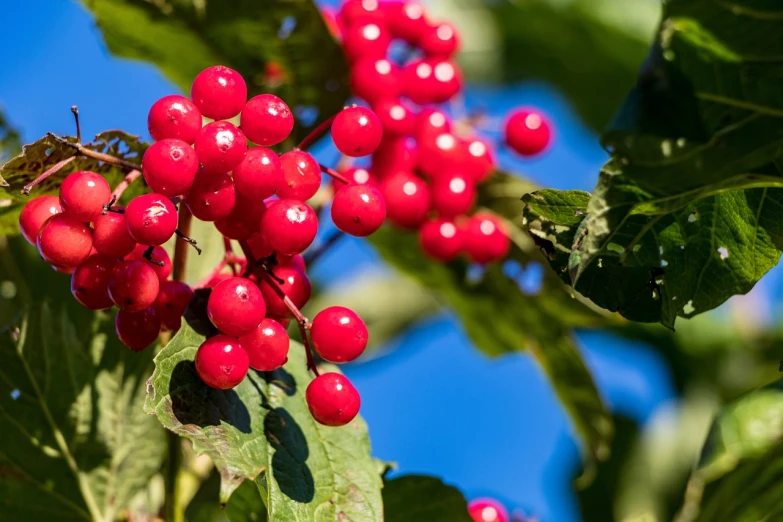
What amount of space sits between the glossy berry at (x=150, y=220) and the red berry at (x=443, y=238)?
128 cm

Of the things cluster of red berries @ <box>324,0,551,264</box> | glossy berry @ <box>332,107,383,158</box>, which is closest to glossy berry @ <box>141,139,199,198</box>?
glossy berry @ <box>332,107,383,158</box>

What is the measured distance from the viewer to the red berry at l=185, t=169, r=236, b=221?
1.24m

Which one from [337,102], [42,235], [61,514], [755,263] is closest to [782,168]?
[755,263]

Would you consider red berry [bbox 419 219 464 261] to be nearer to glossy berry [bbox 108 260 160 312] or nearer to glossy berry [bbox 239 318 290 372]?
glossy berry [bbox 239 318 290 372]

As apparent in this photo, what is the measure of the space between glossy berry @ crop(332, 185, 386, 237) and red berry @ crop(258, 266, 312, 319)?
94 millimetres

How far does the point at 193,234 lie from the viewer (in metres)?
1.84

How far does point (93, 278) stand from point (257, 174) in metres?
0.26

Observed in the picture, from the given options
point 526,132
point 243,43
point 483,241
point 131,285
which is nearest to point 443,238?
point 483,241

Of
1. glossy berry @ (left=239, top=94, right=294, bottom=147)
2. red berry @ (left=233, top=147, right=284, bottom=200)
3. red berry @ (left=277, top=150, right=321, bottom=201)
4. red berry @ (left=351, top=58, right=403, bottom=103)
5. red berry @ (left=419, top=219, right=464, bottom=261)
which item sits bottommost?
red berry @ (left=233, top=147, right=284, bottom=200)

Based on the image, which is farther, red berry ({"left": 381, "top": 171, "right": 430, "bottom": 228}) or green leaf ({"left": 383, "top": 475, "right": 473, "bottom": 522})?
red berry ({"left": 381, "top": 171, "right": 430, "bottom": 228})

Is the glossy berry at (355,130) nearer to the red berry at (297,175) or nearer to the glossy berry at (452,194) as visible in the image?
the red berry at (297,175)

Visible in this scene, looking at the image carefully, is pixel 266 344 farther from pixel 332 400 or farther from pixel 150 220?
pixel 150 220

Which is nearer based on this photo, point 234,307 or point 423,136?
point 234,307

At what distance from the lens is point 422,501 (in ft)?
5.23
